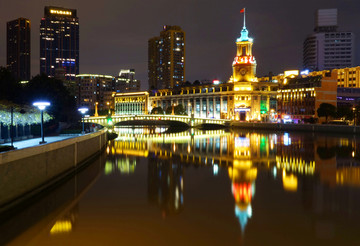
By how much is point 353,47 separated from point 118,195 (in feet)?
652

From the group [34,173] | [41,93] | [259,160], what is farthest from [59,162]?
[41,93]

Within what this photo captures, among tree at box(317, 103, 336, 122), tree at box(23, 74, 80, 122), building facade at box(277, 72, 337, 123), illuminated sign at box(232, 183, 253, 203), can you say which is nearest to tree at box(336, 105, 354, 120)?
tree at box(317, 103, 336, 122)

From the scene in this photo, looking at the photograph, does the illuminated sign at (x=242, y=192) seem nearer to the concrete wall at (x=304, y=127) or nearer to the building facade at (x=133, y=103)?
the concrete wall at (x=304, y=127)

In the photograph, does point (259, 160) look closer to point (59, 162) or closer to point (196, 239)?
point (59, 162)

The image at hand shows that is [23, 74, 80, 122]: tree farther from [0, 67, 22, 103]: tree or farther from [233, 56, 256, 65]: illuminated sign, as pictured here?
[233, 56, 256, 65]: illuminated sign

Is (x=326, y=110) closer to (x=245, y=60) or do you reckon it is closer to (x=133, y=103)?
(x=245, y=60)

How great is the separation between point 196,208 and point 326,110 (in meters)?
91.0

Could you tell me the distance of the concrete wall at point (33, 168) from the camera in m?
18.3

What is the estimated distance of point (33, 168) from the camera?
2153 centimetres

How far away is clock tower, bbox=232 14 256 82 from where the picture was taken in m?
140

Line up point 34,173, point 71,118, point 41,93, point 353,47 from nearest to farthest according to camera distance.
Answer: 1. point 34,173
2. point 41,93
3. point 71,118
4. point 353,47

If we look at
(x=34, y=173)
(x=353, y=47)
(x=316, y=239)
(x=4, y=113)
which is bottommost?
(x=316, y=239)

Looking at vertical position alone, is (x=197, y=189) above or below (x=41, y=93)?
below

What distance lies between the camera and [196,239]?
1617cm
